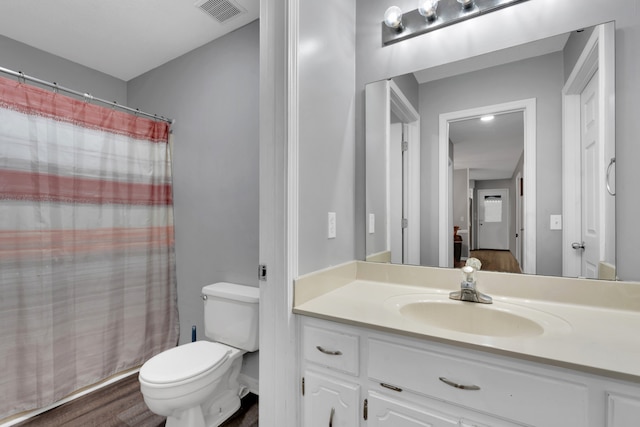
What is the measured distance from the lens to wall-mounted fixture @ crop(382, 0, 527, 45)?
1276 millimetres

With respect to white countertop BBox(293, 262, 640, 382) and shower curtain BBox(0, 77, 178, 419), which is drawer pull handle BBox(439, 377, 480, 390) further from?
shower curtain BBox(0, 77, 178, 419)

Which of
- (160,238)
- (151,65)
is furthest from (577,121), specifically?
(151,65)

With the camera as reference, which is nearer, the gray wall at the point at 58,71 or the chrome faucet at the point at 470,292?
the chrome faucet at the point at 470,292

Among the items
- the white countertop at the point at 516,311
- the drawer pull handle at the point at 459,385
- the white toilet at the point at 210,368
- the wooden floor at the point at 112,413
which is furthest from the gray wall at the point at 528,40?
the wooden floor at the point at 112,413

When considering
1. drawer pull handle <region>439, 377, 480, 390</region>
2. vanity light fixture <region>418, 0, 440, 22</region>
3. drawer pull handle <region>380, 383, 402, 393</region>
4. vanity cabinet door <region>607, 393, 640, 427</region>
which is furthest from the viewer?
vanity light fixture <region>418, 0, 440, 22</region>

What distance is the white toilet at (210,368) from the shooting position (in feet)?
4.39

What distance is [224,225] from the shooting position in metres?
2.00

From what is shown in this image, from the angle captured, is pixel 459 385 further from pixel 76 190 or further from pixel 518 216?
pixel 76 190

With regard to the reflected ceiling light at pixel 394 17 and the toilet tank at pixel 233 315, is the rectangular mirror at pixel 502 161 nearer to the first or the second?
the reflected ceiling light at pixel 394 17

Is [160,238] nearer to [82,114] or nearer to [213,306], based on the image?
[213,306]

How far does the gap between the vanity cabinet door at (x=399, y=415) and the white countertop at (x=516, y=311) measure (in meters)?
0.24

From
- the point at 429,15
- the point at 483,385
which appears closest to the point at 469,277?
the point at 483,385

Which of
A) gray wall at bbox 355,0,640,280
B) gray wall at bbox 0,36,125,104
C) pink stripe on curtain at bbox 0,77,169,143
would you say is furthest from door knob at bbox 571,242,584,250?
gray wall at bbox 0,36,125,104

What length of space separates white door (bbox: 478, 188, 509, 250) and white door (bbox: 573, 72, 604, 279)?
0.26 meters
